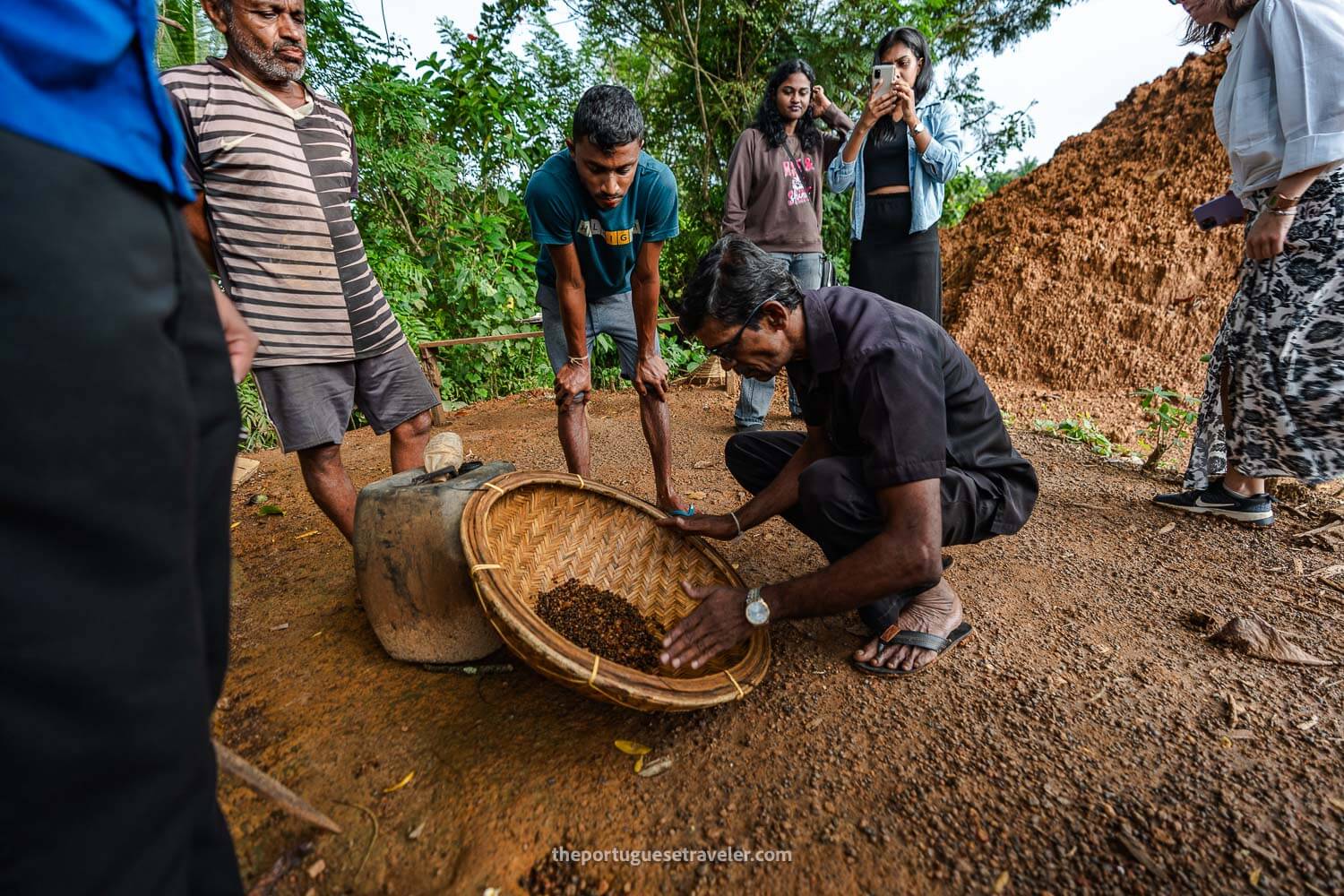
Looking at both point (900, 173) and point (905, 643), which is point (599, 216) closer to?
point (900, 173)

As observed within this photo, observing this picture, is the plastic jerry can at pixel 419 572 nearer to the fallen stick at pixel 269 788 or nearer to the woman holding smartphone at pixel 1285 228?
the fallen stick at pixel 269 788

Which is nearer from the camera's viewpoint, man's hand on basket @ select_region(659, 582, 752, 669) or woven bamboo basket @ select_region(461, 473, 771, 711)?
woven bamboo basket @ select_region(461, 473, 771, 711)

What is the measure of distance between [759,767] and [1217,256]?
574 centimetres

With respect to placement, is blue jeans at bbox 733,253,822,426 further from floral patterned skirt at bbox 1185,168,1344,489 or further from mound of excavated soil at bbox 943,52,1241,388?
mound of excavated soil at bbox 943,52,1241,388

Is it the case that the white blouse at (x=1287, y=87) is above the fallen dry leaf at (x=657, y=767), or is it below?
above

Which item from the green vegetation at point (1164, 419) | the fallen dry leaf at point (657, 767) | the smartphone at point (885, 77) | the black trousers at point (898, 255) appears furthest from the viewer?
the black trousers at point (898, 255)

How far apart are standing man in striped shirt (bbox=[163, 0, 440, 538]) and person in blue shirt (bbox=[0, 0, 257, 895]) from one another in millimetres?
1339

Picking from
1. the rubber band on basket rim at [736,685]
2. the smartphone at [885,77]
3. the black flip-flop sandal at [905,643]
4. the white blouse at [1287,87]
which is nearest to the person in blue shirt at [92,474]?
the rubber band on basket rim at [736,685]

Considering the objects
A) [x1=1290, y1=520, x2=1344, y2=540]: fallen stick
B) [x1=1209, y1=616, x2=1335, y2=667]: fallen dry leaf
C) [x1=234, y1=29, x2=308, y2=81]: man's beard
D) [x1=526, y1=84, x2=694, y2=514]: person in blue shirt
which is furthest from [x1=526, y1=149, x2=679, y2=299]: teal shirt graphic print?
[x1=1290, y1=520, x2=1344, y2=540]: fallen stick

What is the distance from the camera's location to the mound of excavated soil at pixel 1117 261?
4.87m

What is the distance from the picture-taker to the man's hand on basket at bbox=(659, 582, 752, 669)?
1626 millimetres

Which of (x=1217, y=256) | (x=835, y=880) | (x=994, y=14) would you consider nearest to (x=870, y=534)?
(x=835, y=880)

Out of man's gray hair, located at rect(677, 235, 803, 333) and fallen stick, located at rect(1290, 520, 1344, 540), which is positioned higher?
man's gray hair, located at rect(677, 235, 803, 333)

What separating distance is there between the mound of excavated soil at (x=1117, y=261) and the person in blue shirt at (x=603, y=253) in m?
3.85
